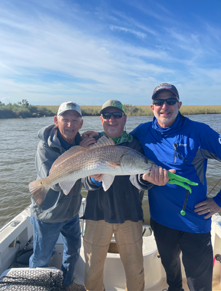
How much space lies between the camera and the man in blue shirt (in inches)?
103

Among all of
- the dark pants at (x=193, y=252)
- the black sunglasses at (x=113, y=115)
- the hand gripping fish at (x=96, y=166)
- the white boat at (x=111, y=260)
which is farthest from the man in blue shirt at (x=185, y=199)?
the white boat at (x=111, y=260)

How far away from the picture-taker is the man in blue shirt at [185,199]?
103 inches

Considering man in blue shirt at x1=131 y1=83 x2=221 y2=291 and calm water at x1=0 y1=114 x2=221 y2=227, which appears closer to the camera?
man in blue shirt at x1=131 y1=83 x2=221 y2=291

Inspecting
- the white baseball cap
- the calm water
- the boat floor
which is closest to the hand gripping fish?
the white baseball cap

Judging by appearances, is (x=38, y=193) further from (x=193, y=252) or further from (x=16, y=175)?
(x=16, y=175)

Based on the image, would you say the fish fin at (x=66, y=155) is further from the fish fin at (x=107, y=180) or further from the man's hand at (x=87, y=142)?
the fish fin at (x=107, y=180)

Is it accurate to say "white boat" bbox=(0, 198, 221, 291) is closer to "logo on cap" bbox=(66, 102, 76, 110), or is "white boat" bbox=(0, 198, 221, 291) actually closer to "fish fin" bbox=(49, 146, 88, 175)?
"fish fin" bbox=(49, 146, 88, 175)

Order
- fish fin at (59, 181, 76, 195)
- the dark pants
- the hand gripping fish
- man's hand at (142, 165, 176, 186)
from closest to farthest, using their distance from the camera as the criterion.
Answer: man's hand at (142, 165, 176, 186) → the hand gripping fish → the dark pants → fish fin at (59, 181, 76, 195)

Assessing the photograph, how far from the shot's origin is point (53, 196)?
300 cm

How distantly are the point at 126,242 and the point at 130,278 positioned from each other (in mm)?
542

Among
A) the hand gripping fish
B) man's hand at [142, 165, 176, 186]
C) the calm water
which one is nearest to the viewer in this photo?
man's hand at [142, 165, 176, 186]

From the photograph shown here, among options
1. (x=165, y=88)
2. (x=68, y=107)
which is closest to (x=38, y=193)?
(x=68, y=107)

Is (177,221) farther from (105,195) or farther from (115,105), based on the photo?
(115,105)

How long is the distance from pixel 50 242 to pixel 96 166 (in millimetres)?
1578
